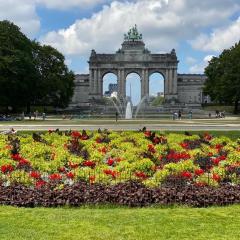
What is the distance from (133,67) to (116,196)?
137 meters

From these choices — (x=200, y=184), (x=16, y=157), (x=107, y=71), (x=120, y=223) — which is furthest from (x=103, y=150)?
(x=107, y=71)

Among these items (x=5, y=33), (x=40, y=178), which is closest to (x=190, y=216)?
(x=40, y=178)

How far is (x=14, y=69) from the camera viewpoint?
85.0 meters

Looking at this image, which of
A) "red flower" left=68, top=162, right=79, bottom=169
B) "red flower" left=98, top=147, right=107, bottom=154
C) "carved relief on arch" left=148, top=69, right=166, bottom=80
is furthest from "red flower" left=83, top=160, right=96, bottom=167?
"carved relief on arch" left=148, top=69, right=166, bottom=80

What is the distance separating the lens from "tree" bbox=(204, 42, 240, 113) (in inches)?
3928

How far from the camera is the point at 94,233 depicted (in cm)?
1021

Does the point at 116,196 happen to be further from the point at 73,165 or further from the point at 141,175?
the point at 73,165

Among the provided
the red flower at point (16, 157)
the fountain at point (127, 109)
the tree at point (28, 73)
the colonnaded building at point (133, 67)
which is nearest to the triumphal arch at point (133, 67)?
the colonnaded building at point (133, 67)

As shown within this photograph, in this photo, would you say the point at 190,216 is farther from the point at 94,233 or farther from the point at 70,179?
the point at 70,179

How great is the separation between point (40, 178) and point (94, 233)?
463 centimetres

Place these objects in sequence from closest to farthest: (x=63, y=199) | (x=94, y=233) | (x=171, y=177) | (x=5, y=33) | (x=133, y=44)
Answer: (x=94, y=233), (x=63, y=199), (x=171, y=177), (x=5, y=33), (x=133, y=44)

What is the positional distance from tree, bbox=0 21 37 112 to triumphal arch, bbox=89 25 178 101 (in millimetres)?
48943

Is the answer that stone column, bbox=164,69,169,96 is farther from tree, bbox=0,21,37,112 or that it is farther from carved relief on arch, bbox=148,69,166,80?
tree, bbox=0,21,37,112

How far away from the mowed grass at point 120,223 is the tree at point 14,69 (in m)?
71.0
